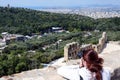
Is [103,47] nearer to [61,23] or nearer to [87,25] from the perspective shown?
[87,25]

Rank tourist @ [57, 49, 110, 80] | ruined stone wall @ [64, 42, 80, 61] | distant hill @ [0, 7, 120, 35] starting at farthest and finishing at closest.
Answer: distant hill @ [0, 7, 120, 35] < ruined stone wall @ [64, 42, 80, 61] < tourist @ [57, 49, 110, 80]

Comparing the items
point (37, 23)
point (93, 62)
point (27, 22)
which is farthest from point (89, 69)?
point (27, 22)

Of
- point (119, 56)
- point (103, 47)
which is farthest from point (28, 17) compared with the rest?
point (119, 56)

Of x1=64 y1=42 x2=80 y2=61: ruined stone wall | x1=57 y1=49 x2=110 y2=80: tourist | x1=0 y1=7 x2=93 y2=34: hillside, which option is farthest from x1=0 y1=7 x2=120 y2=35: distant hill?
x1=57 y1=49 x2=110 y2=80: tourist

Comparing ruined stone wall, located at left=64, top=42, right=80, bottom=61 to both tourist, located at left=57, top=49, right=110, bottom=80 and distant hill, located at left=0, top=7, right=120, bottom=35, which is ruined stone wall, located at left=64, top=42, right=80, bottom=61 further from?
distant hill, located at left=0, top=7, right=120, bottom=35

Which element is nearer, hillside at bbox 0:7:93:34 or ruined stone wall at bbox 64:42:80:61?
ruined stone wall at bbox 64:42:80:61

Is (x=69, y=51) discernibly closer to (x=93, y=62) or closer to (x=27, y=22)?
(x=93, y=62)

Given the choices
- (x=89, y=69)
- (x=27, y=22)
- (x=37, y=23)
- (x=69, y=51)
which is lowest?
(x=37, y=23)

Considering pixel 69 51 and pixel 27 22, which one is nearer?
pixel 69 51

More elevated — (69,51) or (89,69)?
(89,69)

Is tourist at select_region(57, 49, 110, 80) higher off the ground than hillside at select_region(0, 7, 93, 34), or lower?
higher

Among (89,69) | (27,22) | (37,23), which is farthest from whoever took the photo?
(27,22)
